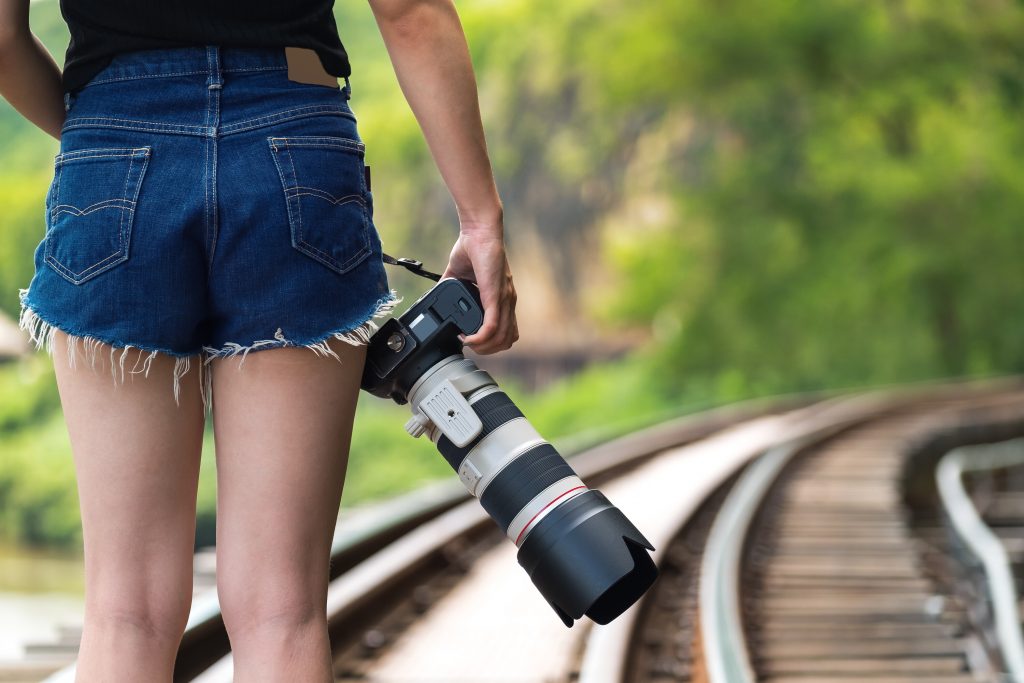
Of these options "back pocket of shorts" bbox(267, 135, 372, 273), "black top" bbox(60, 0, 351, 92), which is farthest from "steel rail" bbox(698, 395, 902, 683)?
"black top" bbox(60, 0, 351, 92)

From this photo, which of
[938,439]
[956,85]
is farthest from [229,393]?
[956,85]

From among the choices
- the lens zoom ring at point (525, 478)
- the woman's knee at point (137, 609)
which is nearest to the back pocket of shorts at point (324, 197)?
the lens zoom ring at point (525, 478)

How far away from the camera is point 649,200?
127 ft

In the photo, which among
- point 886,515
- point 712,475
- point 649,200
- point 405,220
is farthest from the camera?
point 405,220

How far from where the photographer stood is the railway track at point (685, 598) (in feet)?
11.4

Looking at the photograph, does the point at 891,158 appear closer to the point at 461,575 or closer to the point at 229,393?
the point at 461,575

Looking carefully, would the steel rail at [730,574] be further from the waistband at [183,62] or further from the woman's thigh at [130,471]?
the waistband at [183,62]

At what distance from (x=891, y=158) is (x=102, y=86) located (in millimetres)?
26927

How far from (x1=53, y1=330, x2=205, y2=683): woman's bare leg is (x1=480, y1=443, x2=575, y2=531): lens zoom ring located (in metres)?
0.35

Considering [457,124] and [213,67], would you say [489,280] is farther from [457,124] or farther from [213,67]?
[213,67]

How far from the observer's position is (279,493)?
1430 mm

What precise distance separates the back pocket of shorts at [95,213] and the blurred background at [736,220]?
17.1 meters

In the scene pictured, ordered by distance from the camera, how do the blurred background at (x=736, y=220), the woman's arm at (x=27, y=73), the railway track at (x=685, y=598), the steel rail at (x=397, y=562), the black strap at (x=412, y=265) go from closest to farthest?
1. the woman's arm at (x=27, y=73)
2. the black strap at (x=412, y=265)
3. the railway track at (x=685, y=598)
4. the steel rail at (x=397, y=562)
5. the blurred background at (x=736, y=220)

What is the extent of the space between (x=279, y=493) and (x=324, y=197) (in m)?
0.32
